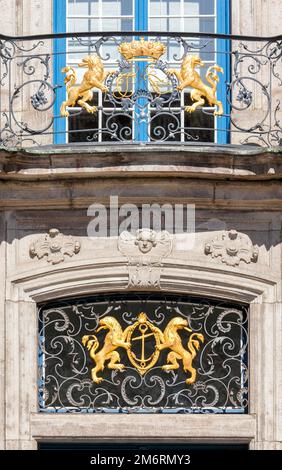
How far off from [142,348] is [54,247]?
102cm

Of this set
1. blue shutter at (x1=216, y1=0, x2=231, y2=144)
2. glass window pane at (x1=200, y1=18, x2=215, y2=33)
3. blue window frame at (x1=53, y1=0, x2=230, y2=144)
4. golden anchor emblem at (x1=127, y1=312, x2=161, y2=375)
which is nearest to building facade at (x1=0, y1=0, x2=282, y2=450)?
golden anchor emblem at (x1=127, y1=312, x2=161, y2=375)

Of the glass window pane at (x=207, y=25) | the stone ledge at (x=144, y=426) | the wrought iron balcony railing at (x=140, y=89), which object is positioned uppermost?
the glass window pane at (x=207, y=25)

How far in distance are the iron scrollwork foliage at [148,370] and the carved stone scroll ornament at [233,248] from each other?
1.21 ft

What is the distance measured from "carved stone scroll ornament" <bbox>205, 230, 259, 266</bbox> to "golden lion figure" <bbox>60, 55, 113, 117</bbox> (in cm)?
138

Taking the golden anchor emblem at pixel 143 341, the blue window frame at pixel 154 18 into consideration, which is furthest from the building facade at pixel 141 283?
the blue window frame at pixel 154 18

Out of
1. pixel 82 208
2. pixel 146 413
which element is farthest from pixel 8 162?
pixel 146 413

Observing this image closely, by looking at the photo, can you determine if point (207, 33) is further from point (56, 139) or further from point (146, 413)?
point (146, 413)

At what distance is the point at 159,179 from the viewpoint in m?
19.9

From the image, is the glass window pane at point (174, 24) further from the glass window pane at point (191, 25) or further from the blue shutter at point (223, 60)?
the blue shutter at point (223, 60)

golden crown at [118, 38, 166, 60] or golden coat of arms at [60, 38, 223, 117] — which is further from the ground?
golden crown at [118, 38, 166, 60]

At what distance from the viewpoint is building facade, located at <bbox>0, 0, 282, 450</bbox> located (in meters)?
19.9

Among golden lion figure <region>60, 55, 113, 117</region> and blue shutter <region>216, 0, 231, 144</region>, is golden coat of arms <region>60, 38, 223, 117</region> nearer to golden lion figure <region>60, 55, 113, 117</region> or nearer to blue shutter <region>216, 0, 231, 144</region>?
golden lion figure <region>60, 55, 113, 117</region>

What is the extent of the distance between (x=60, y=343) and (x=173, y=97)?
207 cm

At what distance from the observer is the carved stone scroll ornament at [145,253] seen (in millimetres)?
20047
